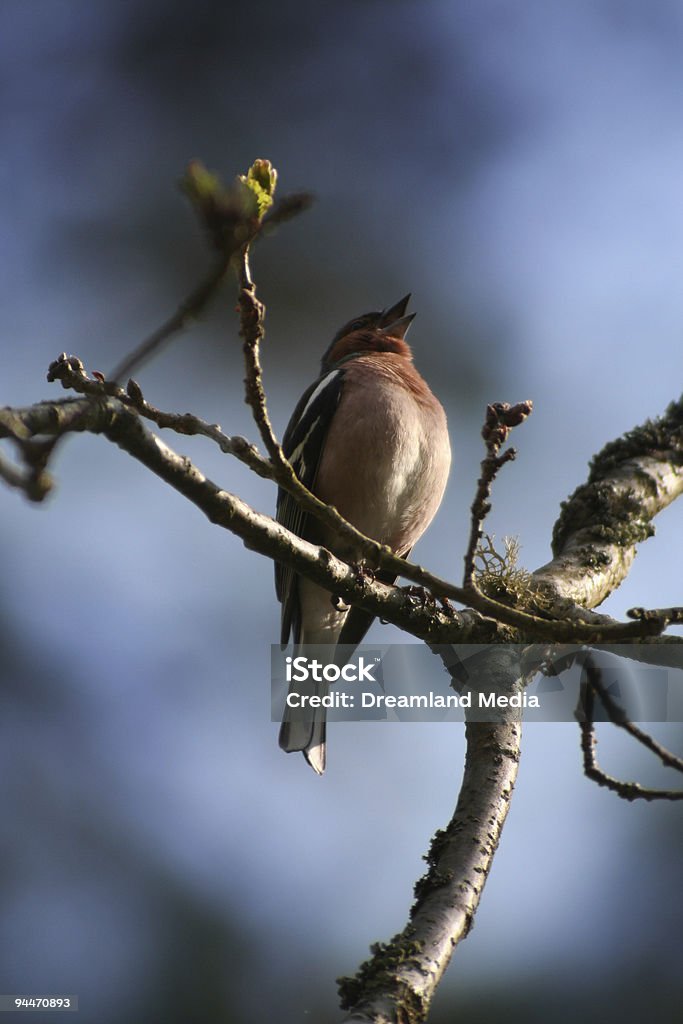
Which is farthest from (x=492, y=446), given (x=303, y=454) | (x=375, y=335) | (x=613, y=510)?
(x=375, y=335)

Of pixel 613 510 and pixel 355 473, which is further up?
pixel 355 473

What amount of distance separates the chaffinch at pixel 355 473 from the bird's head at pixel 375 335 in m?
0.77

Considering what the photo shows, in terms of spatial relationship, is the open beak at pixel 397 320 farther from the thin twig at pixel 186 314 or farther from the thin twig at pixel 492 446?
the thin twig at pixel 186 314

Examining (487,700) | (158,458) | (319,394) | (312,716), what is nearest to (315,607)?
(312,716)

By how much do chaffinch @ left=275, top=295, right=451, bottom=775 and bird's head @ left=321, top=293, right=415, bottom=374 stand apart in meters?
0.77

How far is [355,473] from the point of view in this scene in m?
5.40

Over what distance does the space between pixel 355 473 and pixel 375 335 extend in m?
1.94

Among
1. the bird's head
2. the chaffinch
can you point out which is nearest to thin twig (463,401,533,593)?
the chaffinch

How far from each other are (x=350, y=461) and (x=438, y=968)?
3015 mm

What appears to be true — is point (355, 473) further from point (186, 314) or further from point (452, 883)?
point (186, 314)

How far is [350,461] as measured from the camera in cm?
540

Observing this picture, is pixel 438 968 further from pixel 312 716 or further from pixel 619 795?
pixel 312 716

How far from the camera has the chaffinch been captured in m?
5.39

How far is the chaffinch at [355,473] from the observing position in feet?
17.7
